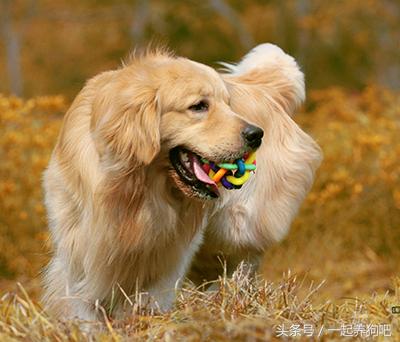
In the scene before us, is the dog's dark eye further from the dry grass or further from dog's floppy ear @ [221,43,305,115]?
dog's floppy ear @ [221,43,305,115]

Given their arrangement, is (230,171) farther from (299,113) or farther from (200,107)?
(299,113)

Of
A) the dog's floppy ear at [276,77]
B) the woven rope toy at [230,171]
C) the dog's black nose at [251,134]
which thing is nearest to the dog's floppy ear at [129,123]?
the woven rope toy at [230,171]

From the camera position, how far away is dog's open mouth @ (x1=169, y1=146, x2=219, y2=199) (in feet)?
13.4

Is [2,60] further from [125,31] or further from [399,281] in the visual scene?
[399,281]

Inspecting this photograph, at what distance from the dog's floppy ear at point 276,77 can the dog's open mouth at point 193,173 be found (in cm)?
112

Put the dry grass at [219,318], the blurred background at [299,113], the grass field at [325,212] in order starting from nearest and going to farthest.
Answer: the dry grass at [219,318] < the grass field at [325,212] < the blurred background at [299,113]

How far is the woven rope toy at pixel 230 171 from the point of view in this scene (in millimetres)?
4078

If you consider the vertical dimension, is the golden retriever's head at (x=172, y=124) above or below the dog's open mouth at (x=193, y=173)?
above

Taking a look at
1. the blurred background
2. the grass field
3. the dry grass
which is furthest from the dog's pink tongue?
the grass field

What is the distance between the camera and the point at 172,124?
407 centimetres

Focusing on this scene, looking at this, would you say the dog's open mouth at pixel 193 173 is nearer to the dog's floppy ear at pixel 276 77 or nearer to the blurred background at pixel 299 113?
the blurred background at pixel 299 113

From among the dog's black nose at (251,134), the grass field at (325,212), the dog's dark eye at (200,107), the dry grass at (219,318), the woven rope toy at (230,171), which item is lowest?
the grass field at (325,212)

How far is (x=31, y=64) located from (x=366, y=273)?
14.2 meters

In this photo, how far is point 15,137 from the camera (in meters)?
6.50
